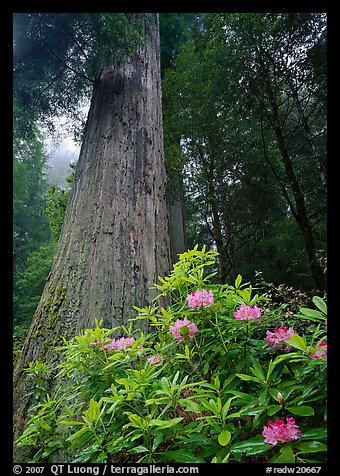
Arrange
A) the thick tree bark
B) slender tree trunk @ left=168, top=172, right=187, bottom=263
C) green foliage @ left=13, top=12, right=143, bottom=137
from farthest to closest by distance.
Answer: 1. slender tree trunk @ left=168, top=172, right=187, bottom=263
2. green foliage @ left=13, top=12, right=143, bottom=137
3. the thick tree bark

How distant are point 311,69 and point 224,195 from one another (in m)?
2.50

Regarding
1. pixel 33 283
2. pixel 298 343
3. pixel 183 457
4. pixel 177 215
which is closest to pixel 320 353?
pixel 298 343

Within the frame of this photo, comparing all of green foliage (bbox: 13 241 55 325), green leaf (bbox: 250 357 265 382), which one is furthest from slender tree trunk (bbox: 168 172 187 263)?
green leaf (bbox: 250 357 265 382)

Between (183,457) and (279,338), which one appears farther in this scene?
(279,338)

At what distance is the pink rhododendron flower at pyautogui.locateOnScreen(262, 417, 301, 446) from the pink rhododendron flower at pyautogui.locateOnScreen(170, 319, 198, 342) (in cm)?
26

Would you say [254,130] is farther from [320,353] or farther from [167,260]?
[320,353]

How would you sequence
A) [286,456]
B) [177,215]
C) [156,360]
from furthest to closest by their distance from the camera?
[177,215] < [156,360] < [286,456]

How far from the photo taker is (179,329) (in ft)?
2.56

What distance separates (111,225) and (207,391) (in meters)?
1.10

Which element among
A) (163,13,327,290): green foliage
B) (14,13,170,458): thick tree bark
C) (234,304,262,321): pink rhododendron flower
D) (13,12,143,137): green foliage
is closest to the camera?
(234,304,262,321): pink rhododendron flower

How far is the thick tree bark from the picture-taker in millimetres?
1370

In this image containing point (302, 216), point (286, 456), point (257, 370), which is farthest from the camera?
point (302, 216)

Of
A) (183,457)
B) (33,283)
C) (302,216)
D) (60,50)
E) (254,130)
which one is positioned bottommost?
(183,457)

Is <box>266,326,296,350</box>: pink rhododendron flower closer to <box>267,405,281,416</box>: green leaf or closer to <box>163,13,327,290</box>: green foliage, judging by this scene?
<box>267,405,281,416</box>: green leaf
